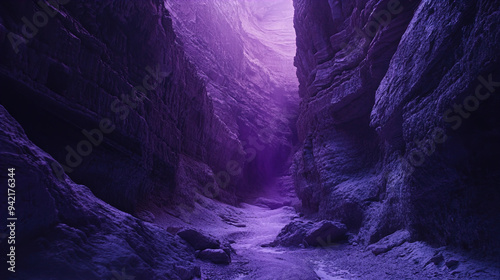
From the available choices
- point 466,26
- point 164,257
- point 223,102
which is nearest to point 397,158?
point 466,26

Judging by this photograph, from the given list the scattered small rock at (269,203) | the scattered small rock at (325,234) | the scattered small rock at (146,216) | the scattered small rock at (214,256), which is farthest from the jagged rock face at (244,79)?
the scattered small rock at (214,256)

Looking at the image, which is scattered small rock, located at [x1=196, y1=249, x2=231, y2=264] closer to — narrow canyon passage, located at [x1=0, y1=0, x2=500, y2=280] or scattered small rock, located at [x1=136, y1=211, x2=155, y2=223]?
narrow canyon passage, located at [x1=0, y1=0, x2=500, y2=280]

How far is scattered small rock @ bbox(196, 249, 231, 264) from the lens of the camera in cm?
815

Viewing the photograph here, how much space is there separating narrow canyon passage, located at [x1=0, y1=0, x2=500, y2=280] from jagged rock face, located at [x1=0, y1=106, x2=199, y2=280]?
1.0 inches

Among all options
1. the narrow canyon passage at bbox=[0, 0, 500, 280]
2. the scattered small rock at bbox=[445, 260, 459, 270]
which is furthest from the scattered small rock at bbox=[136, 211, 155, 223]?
the scattered small rock at bbox=[445, 260, 459, 270]

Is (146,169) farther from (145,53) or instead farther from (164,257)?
(164,257)

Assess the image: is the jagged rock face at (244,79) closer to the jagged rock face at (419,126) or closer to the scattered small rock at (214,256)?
the jagged rock face at (419,126)

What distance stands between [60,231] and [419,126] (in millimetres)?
8587

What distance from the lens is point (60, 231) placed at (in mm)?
4105

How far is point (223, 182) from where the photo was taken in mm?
32656

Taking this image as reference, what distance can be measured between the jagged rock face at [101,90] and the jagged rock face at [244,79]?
71.9ft

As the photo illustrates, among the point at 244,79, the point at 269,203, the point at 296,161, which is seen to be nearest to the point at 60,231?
the point at 296,161

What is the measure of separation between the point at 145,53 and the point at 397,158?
551 inches

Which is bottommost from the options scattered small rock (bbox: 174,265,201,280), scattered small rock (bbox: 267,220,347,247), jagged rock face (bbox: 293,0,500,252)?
scattered small rock (bbox: 174,265,201,280)
